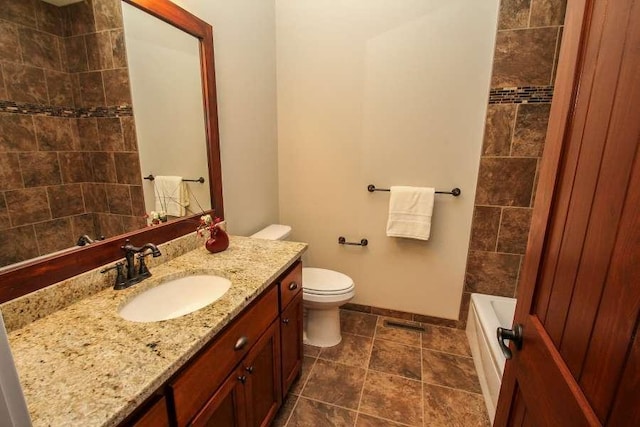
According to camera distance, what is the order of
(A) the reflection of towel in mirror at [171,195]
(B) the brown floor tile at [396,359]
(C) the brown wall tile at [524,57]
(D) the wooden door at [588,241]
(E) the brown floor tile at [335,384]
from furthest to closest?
(B) the brown floor tile at [396,359], (C) the brown wall tile at [524,57], (E) the brown floor tile at [335,384], (A) the reflection of towel in mirror at [171,195], (D) the wooden door at [588,241]

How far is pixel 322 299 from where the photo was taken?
1.97 m

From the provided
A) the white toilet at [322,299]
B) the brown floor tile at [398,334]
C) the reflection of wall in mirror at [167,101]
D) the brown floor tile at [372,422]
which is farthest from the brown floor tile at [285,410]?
the reflection of wall in mirror at [167,101]

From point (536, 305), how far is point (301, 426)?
130 cm

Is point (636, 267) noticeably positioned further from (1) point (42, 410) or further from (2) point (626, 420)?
(1) point (42, 410)

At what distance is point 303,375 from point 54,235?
58.6 inches

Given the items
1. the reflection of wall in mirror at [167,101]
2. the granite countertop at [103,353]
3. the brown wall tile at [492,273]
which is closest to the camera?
the granite countertop at [103,353]

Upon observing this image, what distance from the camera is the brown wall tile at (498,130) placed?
193 centimetres

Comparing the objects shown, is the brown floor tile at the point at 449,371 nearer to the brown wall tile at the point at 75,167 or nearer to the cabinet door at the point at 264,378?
the cabinet door at the point at 264,378

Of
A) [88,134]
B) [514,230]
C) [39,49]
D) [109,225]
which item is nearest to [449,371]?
[514,230]

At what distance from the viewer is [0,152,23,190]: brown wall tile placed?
0.88m

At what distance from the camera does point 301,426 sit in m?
1.53

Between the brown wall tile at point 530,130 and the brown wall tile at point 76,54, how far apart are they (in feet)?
7.32

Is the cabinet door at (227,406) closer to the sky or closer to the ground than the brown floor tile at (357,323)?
closer to the sky

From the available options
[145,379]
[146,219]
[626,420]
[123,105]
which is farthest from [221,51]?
[626,420]
